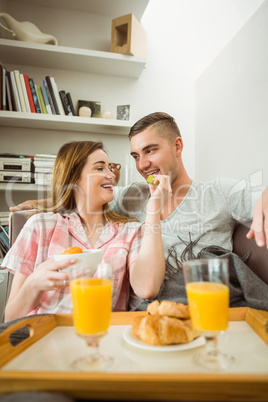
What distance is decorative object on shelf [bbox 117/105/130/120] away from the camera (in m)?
2.78

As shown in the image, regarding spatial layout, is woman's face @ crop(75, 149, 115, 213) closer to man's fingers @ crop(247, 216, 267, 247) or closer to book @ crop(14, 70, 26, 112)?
man's fingers @ crop(247, 216, 267, 247)

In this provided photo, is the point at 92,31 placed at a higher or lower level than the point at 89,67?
higher

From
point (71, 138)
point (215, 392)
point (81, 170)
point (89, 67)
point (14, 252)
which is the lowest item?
point (215, 392)

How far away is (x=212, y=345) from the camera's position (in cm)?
72

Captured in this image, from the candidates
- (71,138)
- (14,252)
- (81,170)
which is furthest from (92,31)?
(14,252)

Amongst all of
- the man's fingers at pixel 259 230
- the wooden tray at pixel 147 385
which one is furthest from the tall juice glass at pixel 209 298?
the man's fingers at pixel 259 230

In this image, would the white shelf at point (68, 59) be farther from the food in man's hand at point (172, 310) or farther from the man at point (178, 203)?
the food in man's hand at point (172, 310)

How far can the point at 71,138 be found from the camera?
9.40ft

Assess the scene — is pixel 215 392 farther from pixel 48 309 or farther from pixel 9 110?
pixel 9 110

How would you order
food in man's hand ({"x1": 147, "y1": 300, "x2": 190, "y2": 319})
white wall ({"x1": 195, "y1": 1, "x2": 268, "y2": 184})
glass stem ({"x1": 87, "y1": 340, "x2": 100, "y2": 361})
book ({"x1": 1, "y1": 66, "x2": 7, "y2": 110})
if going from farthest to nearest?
book ({"x1": 1, "y1": 66, "x2": 7, "y2": 110}) < white wall ({"x1": 195, "y1": 1, "x2": 268, "y2": 184}) < food in man's hand ({"x1": 147, "y1": 300, "x2": 190, "y2": 319}) < glass stem ({"x1": 87, "y1": 340, "x2": 100, "y2": 361})

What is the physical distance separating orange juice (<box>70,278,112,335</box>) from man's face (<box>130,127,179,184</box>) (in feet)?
4.17

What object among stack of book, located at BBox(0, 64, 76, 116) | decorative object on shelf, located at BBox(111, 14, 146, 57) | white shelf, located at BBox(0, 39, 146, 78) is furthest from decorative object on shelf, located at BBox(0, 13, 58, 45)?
decorative object on shelf, located at BBox(111, 14, 146, 57)

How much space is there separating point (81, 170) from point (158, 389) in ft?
3.92

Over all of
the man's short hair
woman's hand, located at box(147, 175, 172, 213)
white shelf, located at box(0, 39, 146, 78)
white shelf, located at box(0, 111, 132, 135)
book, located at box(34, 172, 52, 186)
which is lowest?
woman's hand, located at box(147, 175, 172, 213)
